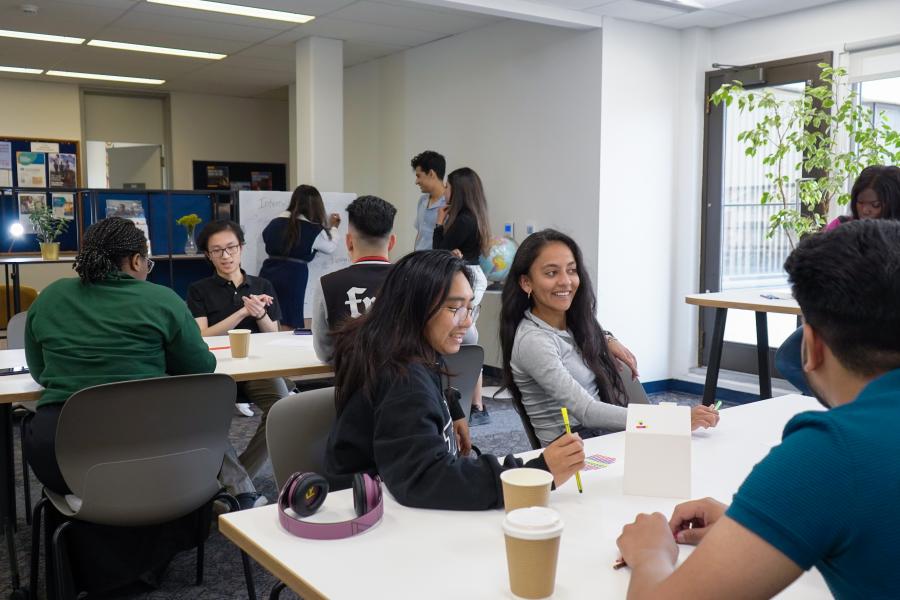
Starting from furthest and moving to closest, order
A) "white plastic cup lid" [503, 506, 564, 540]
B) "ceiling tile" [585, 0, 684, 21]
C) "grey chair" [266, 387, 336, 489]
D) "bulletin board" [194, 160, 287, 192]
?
"bulletin board" [194, 160, 287, 192], "ceiling tile" [585, 0, 684, 21], "grey chair" [266, 387, 336, 489], "white plastic cup lid" [503, 506, 564, 540]

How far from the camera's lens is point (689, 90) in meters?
5.77

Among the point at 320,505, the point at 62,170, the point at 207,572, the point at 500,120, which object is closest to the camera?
the point at 320,505

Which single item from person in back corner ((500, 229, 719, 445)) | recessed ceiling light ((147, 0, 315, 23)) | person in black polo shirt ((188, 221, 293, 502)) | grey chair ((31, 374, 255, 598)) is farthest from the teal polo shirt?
recessed ceiling light ((147, 0, 315, 23))

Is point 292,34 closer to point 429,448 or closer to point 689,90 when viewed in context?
point 689,90

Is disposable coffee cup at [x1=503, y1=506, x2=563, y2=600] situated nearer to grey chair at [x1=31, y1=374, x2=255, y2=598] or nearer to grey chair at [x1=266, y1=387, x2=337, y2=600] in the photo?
grey chair at [x1=266, y1=387, x2=337, y2=600]

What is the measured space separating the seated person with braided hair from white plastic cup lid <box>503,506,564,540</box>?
1.62 m

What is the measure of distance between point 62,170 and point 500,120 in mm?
5532

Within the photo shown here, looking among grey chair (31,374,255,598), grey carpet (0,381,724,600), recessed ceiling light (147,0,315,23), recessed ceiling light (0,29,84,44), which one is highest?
recessed ceiling light (0,29,84,44)

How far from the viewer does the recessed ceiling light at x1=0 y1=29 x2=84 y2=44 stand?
659 centimetres

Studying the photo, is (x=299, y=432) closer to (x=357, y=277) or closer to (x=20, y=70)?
(x=357, y=277)

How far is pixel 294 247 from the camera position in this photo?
18.4ft

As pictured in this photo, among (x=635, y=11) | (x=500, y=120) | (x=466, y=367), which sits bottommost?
(x=466, y=367)

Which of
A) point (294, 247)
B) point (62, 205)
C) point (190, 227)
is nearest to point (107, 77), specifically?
point (62, 205)

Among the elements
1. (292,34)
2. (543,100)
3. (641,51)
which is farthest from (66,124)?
(641,51)
